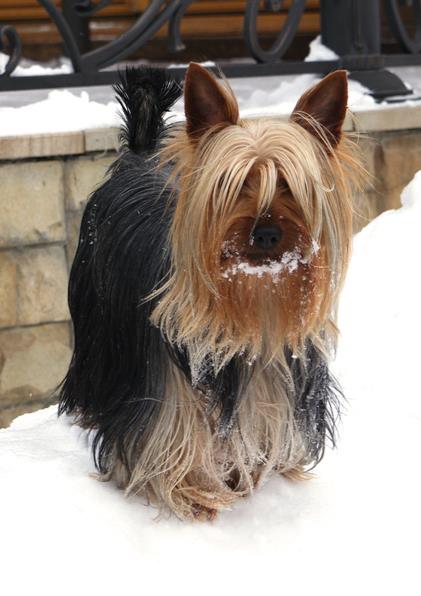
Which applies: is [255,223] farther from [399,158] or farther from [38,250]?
[399,158]

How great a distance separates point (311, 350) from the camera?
9.18 ft

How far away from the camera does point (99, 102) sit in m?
5.00

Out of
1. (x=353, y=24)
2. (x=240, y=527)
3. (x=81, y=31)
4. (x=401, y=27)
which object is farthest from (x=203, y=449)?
(x=81, y=31)

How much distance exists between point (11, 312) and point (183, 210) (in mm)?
2245

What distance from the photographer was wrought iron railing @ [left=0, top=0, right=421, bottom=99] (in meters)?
4.87

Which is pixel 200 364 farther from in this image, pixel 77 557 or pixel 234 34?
pixel 234 34

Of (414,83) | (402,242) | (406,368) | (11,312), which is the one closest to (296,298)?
(406,368)

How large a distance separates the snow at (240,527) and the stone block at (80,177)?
128 centimetres

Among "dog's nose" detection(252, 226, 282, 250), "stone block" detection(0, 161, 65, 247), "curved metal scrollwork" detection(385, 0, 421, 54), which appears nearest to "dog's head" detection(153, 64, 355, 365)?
"dog's nose" detection(252, 226, 282, 250)

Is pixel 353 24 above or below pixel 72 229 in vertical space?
above

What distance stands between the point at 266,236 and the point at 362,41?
314cm

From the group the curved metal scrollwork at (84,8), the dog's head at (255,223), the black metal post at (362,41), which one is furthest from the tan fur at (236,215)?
the black metal post at (362,41)

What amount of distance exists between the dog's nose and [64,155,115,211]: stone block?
2248mm

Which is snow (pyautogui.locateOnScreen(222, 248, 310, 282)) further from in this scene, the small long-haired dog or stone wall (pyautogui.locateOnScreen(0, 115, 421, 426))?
stone wall (pyautogui.locateOnScreen(0, 115, 421, 426))
